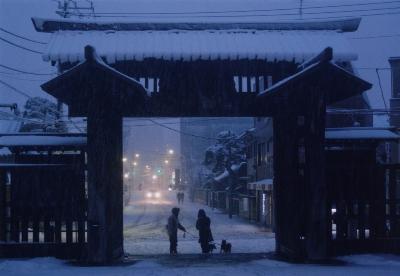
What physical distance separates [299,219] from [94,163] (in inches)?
212

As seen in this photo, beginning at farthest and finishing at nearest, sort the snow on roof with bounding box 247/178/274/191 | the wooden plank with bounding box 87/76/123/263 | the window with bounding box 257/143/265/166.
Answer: the window with bounding box 257/143/265/166, the snow on roof with bounding box 247/178/274/191, the wooden plank with bounding box 87/76/123/263

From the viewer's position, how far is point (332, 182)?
1372 centimetres

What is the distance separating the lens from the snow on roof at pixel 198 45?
1405cm

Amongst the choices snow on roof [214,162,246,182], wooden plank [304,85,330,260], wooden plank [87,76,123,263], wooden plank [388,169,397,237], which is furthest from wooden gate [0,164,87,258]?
snow on roof [214,162,246,182]

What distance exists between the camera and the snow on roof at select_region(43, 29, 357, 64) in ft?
46.1

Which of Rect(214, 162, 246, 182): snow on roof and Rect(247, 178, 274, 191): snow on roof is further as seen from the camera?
Rect(214, 162, 246, 182): snow on roof

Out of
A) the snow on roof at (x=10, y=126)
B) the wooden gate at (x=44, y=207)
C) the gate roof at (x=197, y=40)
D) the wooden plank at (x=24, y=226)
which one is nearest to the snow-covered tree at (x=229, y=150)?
the snow on roof at (x=10, y=126)

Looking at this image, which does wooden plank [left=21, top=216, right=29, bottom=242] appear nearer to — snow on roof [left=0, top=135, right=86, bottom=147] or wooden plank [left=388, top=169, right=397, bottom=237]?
snow on roof [left=0, top=135, right=86, bottom=147]

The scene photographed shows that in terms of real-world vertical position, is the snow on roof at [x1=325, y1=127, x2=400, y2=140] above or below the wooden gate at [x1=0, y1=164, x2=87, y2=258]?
above

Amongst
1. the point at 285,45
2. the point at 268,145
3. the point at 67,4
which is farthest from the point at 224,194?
the point at 285,45

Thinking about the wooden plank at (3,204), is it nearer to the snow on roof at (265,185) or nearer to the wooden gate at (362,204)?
the wooden gate at (362,204)

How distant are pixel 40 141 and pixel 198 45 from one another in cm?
519

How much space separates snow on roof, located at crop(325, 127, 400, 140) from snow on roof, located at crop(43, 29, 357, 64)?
2056 millimetres

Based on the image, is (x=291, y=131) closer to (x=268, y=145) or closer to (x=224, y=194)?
(x=268, y=145)
